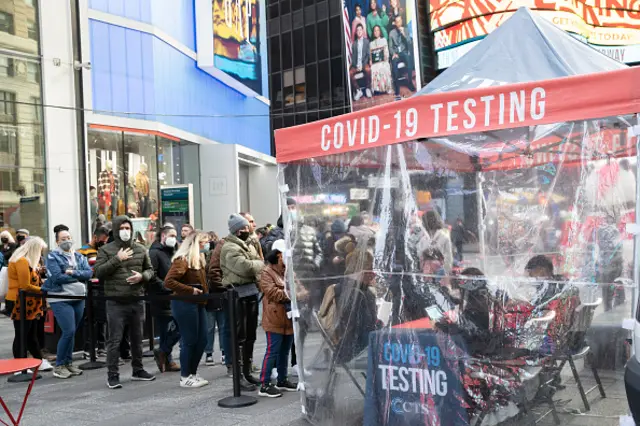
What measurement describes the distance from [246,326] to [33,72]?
1306 cm

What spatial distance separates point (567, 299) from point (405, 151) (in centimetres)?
166

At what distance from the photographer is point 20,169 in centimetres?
1739

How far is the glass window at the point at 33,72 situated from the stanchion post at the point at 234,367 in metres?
13.2

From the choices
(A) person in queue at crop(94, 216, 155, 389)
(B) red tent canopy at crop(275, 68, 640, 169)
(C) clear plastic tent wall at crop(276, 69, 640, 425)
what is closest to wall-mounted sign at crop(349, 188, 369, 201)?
(C) clear plastic tent wall at crop(276, 69, 640, 425)

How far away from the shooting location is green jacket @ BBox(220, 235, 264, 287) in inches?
308

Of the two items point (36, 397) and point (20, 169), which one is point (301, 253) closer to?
point (36, 397)

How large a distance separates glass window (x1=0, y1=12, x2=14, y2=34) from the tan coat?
13.4 meters

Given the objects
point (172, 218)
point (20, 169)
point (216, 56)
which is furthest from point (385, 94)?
point (20, 169)

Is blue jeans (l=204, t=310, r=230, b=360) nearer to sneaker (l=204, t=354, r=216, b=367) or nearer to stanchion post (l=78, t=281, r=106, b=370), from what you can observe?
sneaker (l=204, t=354, r=216, b=367)

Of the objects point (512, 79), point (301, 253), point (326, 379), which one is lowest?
point (326, 379)

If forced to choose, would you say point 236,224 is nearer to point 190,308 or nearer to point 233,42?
point 190,308

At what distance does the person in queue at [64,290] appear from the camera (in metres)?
8.40

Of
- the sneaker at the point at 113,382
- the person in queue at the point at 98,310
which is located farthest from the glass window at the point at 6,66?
the sneaker at the point at 113,382

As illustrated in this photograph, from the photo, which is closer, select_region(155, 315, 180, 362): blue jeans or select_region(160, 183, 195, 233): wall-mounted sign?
select_region(155, 315, 180, 362): blue jeans
